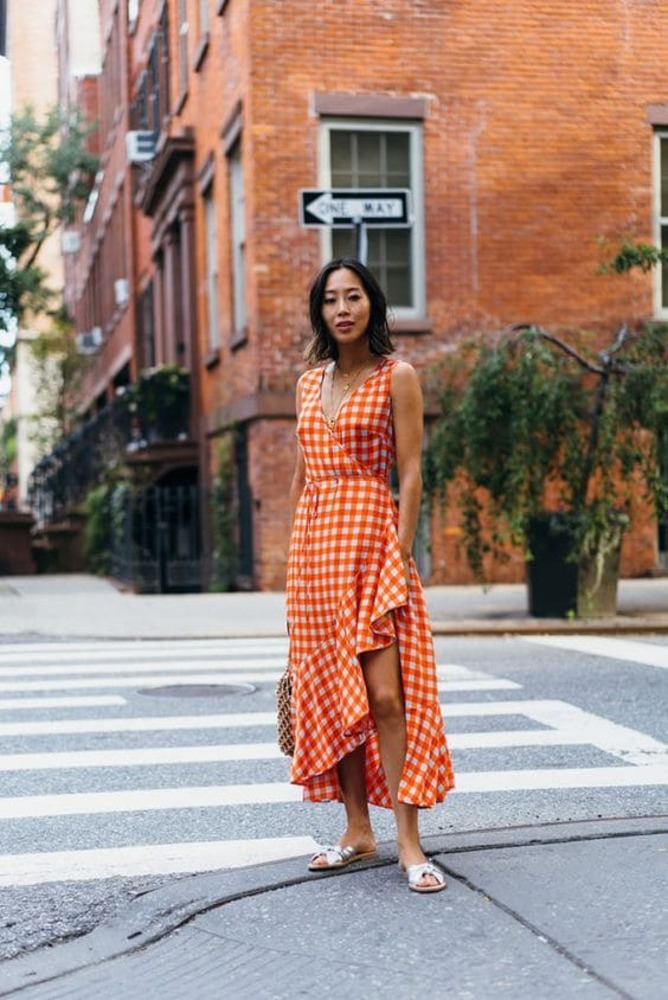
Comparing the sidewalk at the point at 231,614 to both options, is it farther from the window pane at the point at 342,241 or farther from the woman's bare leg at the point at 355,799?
the woman's bare leg at the point at 355,799

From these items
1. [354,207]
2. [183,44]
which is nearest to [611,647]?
[354,207]

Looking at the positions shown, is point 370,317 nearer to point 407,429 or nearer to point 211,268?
point 407,429

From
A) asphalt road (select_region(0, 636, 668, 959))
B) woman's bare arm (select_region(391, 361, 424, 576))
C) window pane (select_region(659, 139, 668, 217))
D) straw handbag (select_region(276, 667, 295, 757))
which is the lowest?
asphalt road (select_region(0, 636, 668, 959))

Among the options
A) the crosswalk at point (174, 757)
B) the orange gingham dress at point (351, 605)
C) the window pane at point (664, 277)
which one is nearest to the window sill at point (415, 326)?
the window pane at point (664, 277)

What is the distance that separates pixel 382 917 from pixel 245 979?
1.93 feet

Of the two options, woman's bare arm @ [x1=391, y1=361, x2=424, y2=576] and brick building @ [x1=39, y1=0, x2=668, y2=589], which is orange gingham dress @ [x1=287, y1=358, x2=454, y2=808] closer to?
woman's bare arm @ [x1=391, y1=361, x2=424, y2=576]

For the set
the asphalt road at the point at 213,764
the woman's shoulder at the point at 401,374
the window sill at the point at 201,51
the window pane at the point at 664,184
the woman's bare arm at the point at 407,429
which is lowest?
the asphalt road at the point at 213,764

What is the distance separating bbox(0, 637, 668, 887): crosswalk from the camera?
18.5ft

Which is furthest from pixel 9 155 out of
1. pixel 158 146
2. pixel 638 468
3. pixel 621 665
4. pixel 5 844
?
pixel 5 844

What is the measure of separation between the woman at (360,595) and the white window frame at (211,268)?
16.6 m

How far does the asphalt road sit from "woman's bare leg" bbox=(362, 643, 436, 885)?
2.59ft

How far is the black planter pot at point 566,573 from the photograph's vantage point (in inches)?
562

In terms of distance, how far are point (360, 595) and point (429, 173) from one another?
14401mm

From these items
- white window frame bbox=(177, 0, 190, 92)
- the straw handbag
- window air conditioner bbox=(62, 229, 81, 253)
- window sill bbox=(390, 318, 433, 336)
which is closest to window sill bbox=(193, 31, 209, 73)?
white window frame bbox=(177, 0, 190, 92)
